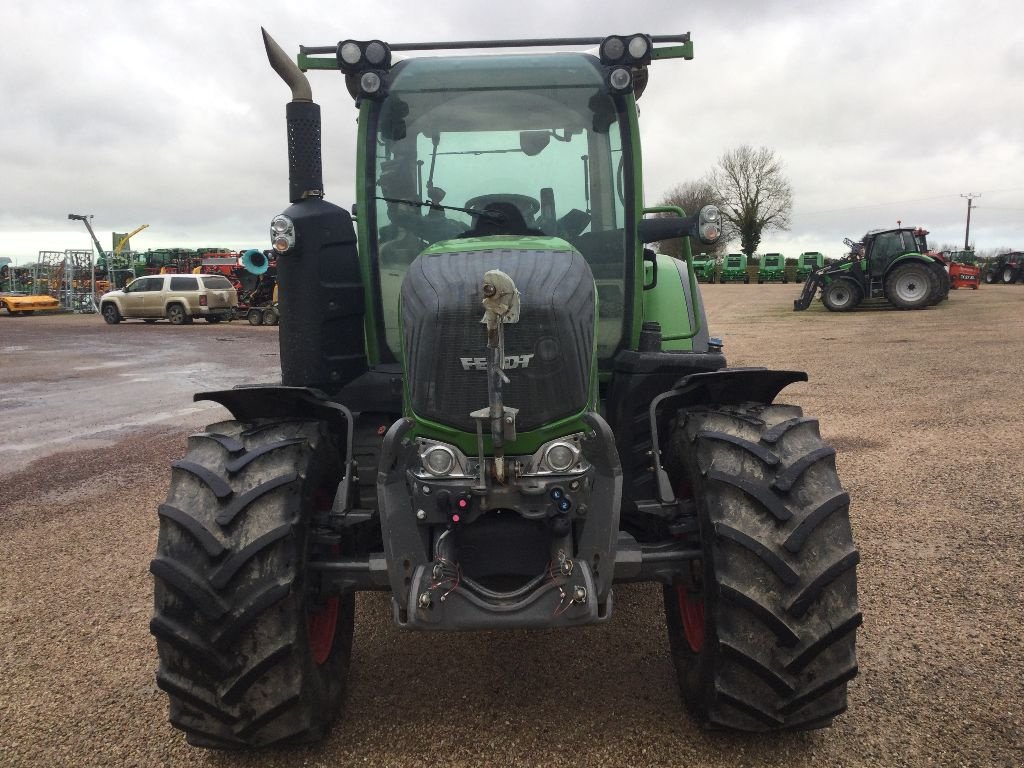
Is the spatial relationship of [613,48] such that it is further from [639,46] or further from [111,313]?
[111,313]

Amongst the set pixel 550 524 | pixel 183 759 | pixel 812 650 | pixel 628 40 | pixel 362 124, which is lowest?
pixel 183 759

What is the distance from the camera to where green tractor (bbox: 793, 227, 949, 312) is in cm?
2311

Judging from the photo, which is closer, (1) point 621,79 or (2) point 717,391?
(2) point 717,391

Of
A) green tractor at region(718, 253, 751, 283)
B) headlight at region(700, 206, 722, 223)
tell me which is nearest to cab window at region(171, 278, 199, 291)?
headlight at region(700, 206, 722, 223)

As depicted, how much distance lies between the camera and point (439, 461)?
8.59 ft

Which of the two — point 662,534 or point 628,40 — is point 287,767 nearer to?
point 662,534

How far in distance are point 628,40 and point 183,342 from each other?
19330mm

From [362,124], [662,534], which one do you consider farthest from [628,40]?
[662,534]

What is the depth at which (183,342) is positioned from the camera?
20641mm

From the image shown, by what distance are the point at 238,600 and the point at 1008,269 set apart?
46127 mm

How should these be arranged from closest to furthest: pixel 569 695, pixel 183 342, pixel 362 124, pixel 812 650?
1. pixel 812 650
2. pixel 569 695
3. pixel 362 124
4. pixel 183 342

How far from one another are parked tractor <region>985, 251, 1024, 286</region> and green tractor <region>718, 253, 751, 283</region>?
1539cm

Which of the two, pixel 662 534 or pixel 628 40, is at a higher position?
pixel 628 40

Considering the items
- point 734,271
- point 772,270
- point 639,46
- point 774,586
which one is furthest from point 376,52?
point 772,270
